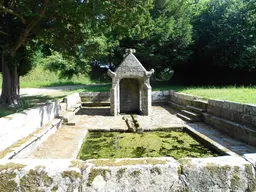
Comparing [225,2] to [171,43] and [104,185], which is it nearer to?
[171,43]

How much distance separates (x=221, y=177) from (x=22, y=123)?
4.40 metres

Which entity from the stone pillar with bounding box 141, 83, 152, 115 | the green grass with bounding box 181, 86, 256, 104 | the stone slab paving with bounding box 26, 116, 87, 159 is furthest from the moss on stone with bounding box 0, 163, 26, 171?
the stone pillar with bounding box 141, 83, 152, 115

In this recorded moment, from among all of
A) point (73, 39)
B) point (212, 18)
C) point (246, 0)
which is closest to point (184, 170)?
point (73, 39)

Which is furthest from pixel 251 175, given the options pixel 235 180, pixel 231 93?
pixel 231 93

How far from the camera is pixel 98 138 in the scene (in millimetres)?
6164

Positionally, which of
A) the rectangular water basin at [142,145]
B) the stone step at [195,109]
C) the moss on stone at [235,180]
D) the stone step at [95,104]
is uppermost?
the moss on stone at [235,180]

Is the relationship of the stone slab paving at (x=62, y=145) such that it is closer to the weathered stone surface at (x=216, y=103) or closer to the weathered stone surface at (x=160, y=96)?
the weathered stone surface at (x=216, y=103)

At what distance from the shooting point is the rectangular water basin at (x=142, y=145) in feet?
15.3

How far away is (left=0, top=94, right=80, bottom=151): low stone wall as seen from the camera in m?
3.99

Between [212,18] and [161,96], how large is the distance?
9.86 m

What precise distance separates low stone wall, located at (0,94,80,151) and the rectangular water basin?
135 centimetres

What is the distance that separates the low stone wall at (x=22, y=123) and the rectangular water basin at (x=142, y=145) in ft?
4.44

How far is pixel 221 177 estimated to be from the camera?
1.68 m

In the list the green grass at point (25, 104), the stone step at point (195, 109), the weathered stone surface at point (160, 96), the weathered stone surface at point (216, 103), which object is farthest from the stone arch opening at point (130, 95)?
the weathered stone surface at point (216, 103)
